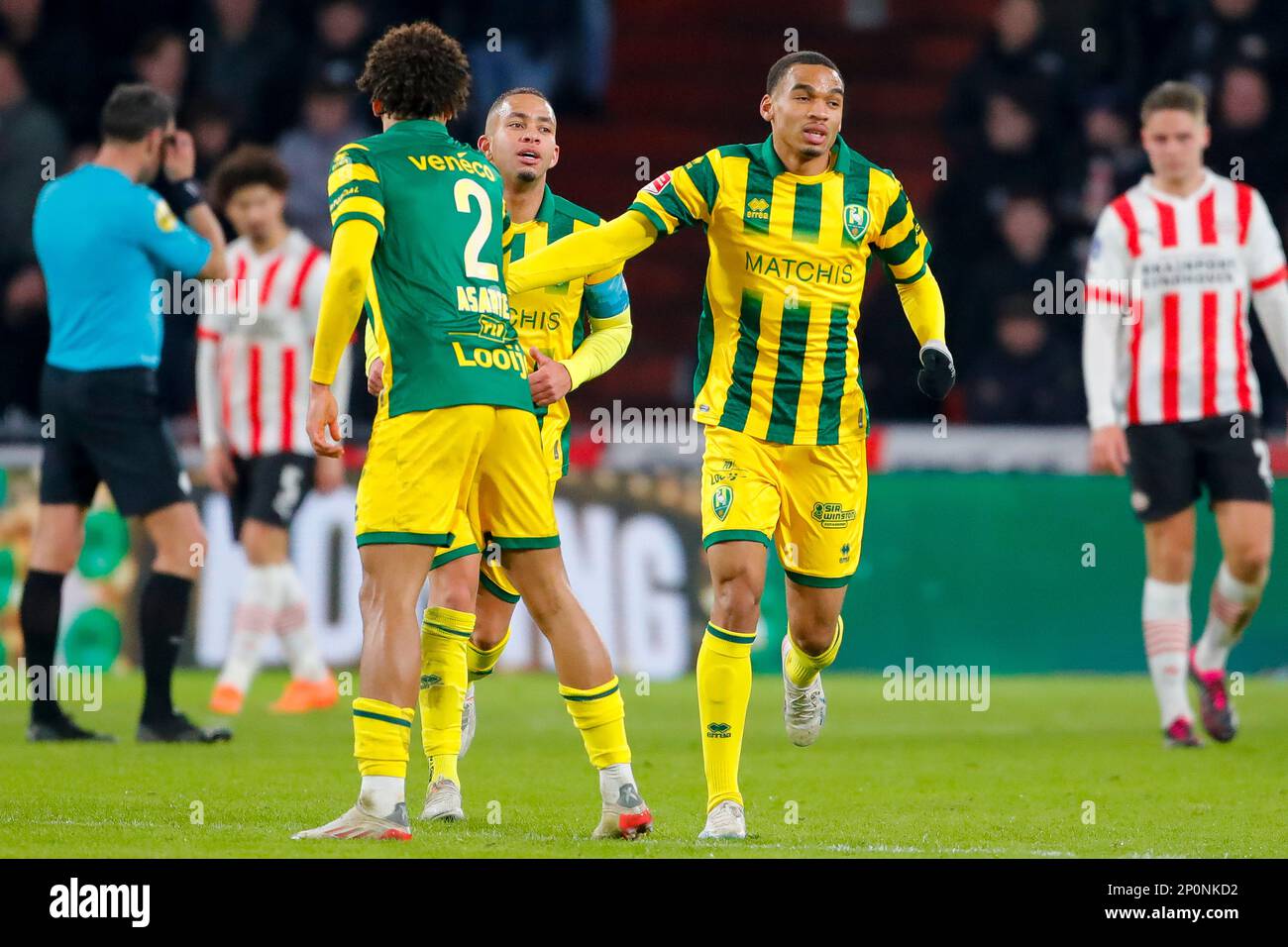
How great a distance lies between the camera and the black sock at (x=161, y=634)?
8.46 meters

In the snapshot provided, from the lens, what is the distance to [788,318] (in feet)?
20.5

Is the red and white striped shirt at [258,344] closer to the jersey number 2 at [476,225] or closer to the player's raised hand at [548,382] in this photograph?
the player's raised hand at [548,382]

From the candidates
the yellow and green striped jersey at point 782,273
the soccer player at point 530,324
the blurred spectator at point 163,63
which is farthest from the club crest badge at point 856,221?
the blurred spectator at point 163,63

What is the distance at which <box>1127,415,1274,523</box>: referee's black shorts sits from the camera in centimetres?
853

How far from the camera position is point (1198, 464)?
868cm

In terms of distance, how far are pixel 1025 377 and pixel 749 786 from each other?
7.08m

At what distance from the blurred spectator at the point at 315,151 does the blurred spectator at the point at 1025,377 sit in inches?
187

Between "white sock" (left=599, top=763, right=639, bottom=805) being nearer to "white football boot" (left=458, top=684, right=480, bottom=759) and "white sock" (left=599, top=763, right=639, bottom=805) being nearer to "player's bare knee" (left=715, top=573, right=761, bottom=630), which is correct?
"player's bare knee" (left=715, top=573, right=761, bottom=630)

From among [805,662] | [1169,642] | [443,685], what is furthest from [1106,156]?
[443,685]

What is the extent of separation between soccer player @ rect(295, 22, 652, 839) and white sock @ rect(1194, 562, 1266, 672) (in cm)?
408

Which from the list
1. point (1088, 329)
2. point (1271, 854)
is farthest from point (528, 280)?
point (1088, 329)

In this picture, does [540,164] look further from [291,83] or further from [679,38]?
[679,38]
